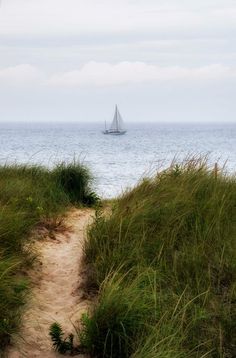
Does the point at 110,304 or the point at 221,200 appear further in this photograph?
the point at 221,200

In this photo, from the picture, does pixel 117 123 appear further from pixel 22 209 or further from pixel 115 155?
pixel 22 209

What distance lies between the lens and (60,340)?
5.21m

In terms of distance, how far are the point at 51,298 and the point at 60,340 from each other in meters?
1.18

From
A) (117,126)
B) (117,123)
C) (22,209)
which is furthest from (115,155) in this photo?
(117,126)

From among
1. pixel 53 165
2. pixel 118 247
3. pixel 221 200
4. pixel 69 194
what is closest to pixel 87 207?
pixel 69 194

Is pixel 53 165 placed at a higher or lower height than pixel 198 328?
higher

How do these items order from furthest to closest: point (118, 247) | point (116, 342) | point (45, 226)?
point (45, 226), point (118, 247), point (116, 342)

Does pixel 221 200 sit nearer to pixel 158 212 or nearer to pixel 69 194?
pixel 158 212

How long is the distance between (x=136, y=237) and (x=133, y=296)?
68.7 inches

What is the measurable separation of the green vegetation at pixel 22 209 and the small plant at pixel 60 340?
396 millimetres

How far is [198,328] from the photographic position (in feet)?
17.3

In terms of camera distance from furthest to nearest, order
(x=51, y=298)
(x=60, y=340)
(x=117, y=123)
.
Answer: (x=117, y=123) → (x=51, y=298) → (x=60, y=340)

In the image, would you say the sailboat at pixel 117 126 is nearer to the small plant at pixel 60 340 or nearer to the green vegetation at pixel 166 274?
the green vegetation at pixel 166 274

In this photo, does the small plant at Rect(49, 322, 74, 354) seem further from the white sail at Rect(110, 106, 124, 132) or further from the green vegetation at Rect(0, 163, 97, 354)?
the white sail at Rect(110, 106, 124, 132)
